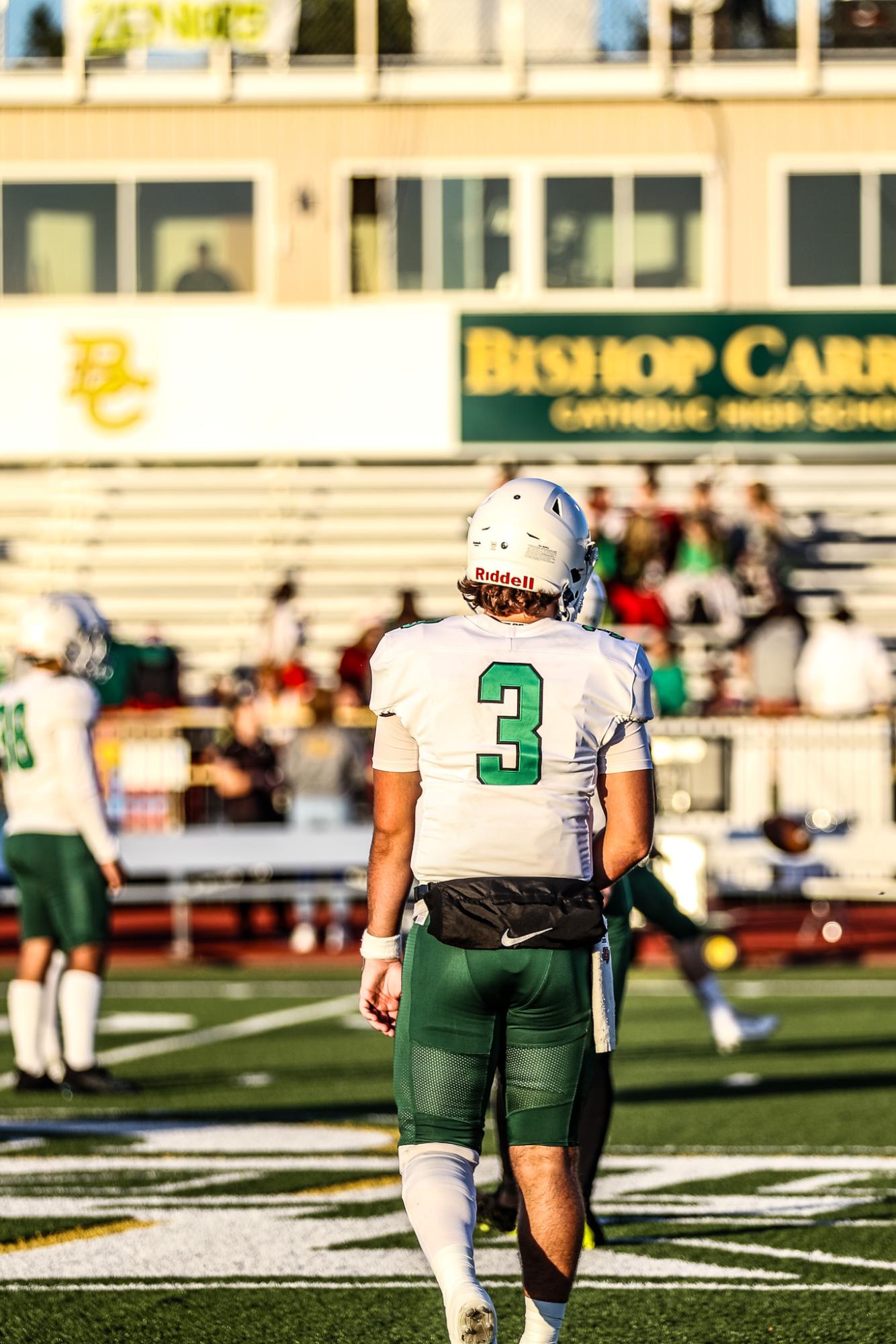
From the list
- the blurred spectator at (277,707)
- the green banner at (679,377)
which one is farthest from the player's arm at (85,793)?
the green banner at (679,377)

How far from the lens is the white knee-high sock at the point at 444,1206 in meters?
4.70

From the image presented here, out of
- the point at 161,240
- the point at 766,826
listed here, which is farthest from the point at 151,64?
the point at 766,826

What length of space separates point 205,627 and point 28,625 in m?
16.7

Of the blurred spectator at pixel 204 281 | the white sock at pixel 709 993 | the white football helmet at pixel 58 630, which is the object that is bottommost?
the white sock at pixel 709 993

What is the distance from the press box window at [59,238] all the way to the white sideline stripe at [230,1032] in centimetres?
1502

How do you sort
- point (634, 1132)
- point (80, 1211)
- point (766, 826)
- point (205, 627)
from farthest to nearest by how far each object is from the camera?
point (205, 627)
point (766, 826)
point (634, 1132)
point (80, 1211)

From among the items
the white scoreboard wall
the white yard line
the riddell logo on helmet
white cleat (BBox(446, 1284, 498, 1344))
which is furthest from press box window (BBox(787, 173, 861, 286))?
white cleat (BBox(446, 1284, 498, 1344))

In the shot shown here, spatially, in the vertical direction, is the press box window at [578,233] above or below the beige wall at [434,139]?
below

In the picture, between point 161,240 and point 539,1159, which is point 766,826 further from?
point 161,240

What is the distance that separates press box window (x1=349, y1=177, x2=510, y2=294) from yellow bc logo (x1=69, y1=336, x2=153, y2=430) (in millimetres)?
2841

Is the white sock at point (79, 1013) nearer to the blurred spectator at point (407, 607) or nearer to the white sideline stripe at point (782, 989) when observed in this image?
the white sideline stripe at point (782, 989)

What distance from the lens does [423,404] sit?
89.9 ft

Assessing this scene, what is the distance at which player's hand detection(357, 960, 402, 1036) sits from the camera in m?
5.05

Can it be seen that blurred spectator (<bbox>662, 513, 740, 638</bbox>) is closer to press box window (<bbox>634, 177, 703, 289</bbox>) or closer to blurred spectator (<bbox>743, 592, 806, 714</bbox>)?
blurred spectator (<bbox>743, 592, 806, 714</bbox>)
